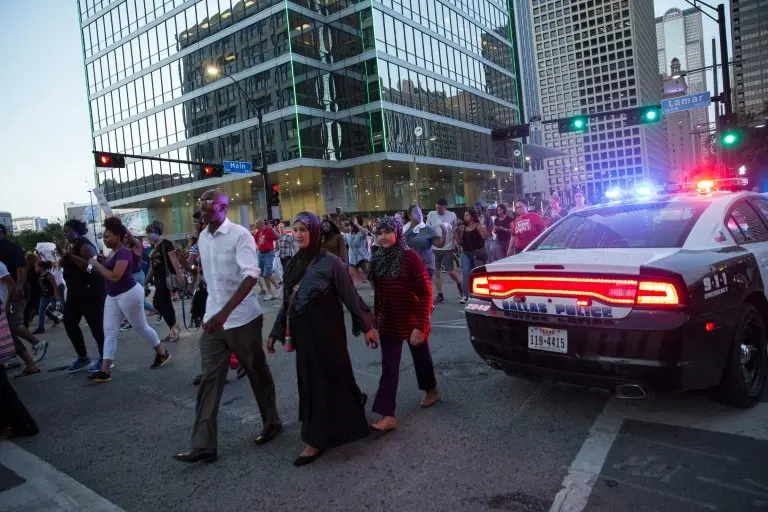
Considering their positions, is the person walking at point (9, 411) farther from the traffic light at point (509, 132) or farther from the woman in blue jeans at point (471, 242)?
the traffic light at point (509, 132)

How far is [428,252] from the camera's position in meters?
8.63

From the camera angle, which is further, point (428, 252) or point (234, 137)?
point (234, 137)

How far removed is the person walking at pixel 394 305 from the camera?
12.8 feet

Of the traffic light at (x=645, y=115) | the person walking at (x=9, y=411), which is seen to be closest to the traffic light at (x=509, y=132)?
the traffic light at (x=645, y=115)

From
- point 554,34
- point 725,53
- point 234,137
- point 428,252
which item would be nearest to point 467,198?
point 234,137

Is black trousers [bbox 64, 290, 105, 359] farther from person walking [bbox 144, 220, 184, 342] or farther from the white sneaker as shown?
the white sneaker

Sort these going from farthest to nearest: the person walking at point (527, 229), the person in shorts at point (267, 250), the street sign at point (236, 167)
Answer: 1. the street sign at point (236, 167)
2. the person in shorts at point (267, 250)
3. the person walking at point (527, 229)

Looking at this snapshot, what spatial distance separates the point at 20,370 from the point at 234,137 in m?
31.7

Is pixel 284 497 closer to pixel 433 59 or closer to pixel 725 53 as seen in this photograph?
pixel 725 53

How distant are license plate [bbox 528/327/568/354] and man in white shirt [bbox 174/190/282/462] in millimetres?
1890

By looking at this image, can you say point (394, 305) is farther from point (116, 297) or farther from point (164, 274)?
point (164, 274)

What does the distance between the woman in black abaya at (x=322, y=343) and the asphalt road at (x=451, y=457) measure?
183 mm

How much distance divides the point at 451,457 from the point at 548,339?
979 millimetres

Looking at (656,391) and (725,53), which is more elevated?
(725,53)
